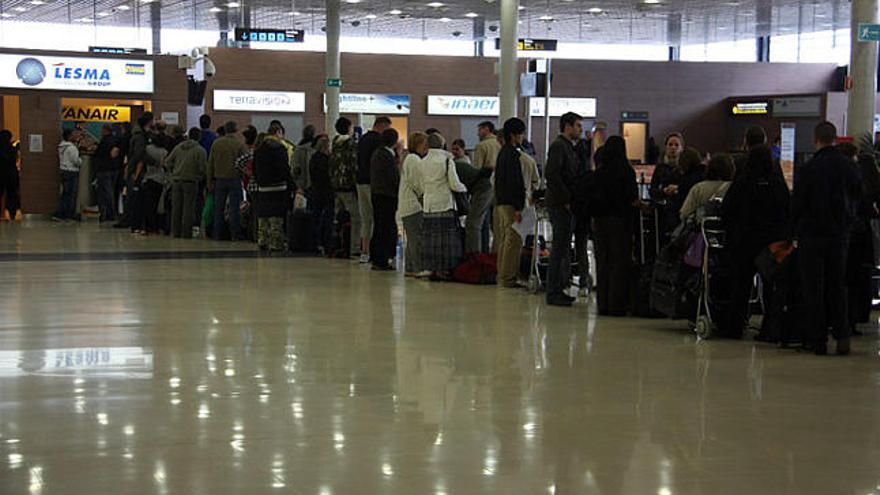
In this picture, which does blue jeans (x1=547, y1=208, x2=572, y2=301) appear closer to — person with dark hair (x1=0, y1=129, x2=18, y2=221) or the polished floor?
the polished floor

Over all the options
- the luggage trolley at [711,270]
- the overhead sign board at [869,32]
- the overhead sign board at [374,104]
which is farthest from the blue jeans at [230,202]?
the overhead sign board at [374,104]

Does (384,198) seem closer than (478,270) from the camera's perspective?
No

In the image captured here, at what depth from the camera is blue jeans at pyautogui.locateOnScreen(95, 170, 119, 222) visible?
2000cm

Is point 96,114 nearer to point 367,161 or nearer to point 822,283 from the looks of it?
point 367,161

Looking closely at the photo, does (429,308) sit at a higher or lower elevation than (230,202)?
lower

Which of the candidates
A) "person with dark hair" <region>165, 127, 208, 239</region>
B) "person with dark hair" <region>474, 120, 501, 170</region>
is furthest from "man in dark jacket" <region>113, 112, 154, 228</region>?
"person with dark hair" <region>474, 120, 501, 170</region>

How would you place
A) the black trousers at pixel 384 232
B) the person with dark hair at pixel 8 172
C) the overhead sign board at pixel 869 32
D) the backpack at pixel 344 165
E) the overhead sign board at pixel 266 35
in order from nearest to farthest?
the overhead sign board at pixel 869 32 → the black trousers at pixel 384 232 → the backpack at pixel 344 165 → the person with dark hair at pixel 8 172 → the overhead sign board at pixel 266 35

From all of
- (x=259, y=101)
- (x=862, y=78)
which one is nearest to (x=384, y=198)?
(x=862, y=78)

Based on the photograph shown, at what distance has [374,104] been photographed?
2875 centimetres

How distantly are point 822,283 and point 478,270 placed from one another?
4.38 m

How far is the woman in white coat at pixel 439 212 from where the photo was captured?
11305 millimetres

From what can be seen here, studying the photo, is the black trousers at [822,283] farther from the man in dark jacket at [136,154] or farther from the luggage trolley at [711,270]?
the man in dark jacket at [136,154]

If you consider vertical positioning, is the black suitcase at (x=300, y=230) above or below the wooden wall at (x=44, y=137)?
below

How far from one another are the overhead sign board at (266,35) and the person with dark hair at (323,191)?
37.1 ft
